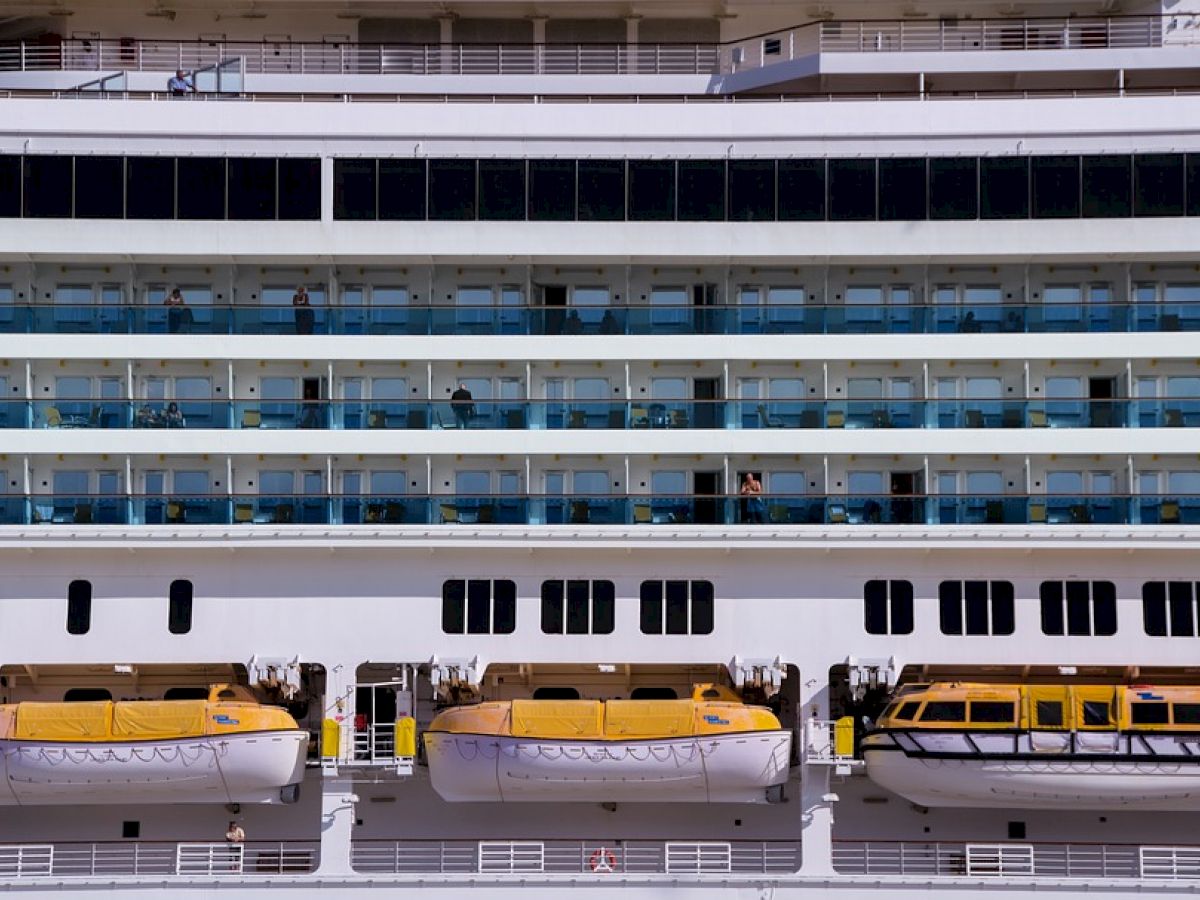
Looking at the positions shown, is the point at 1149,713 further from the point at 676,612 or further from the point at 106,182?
the point at 106,182

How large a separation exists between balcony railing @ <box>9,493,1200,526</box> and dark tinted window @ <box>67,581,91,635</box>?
0.88 meters

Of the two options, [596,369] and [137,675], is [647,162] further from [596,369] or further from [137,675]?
[137,675]

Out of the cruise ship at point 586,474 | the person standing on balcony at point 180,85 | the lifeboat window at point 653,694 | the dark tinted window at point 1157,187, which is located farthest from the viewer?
the person standing on balcony at point 180,85

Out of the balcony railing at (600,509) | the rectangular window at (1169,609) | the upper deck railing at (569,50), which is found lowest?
the rectangular window at (1169,609)

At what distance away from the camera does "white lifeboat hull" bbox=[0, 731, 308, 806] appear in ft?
92.3

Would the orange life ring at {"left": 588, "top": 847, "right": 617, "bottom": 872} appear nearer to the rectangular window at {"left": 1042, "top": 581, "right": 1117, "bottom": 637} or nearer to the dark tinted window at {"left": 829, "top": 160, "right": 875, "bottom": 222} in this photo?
the rectangular window at {"left": 1042, "top": 581, "right": 1117, "bottom": 637}

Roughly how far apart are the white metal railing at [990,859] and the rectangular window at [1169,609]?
9.49 ft

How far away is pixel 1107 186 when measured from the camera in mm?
30031

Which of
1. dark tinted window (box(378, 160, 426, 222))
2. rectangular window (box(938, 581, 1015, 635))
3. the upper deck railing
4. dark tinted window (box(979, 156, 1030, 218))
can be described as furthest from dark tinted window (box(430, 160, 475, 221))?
rectangular window (box(938, 581, 1015, 635))

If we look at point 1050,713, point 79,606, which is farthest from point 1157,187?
point 79,606

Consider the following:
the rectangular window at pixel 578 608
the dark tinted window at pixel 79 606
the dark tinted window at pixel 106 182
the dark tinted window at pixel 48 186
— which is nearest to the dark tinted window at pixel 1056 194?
the rectangular window at pixel 578 608

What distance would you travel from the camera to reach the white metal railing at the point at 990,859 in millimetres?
28844

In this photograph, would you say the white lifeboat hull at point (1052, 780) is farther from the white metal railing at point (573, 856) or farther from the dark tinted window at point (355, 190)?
the dark tinted window at point (355, 190)

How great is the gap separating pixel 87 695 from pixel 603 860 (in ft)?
25.2
